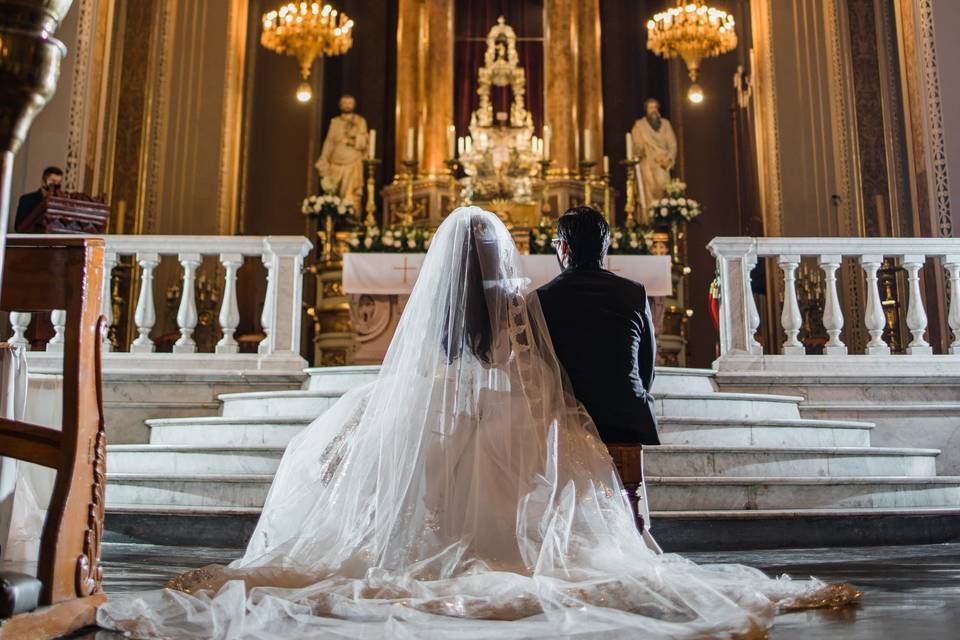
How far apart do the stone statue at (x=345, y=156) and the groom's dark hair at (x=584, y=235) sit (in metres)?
9.90

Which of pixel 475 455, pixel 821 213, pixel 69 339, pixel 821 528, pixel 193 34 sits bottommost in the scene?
pixel 821 528

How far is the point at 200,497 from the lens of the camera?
5.23 meters

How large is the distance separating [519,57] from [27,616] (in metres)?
13.3

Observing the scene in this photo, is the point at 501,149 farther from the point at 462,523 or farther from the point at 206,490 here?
the point at 462,523

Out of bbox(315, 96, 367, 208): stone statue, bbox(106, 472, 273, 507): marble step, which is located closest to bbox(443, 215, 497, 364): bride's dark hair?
bbox(106, 472, 273, 507): marble step

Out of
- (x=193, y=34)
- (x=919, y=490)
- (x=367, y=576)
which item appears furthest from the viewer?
(x=193, y=34)

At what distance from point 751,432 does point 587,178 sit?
7091 mm

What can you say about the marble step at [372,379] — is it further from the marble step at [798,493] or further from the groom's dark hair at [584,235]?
the groom's dark hair at [584,235]

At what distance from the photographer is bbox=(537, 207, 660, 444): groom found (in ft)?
11.7

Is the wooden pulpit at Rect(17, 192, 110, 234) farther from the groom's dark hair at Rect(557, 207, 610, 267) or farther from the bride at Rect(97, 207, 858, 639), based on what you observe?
Result: the groom's dark hair at Rect(557, 207, 610, 267)

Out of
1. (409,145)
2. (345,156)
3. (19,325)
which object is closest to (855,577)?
(19,325)

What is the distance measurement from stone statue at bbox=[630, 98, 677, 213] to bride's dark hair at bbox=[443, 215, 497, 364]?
32.4 feet

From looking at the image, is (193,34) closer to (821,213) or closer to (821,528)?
(821,213)

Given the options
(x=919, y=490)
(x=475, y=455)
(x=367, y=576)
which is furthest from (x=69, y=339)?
(x=919, y=490)
